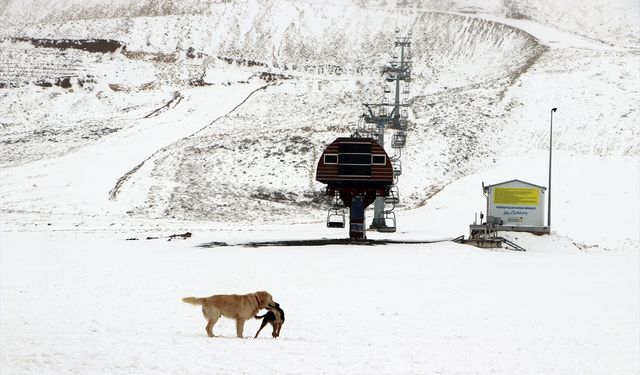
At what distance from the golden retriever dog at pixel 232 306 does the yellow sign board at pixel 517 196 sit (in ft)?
102

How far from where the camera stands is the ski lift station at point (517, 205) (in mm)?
43556

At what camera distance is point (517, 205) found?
4384 centimetres

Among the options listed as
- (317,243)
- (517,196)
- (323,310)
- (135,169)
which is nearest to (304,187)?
(135,169)

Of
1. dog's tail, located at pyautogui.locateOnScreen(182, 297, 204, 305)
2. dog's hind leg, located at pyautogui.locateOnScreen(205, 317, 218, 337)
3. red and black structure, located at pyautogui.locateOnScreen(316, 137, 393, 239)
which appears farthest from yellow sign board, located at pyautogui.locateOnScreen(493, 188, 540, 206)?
dog's tail, located at pyautogui.locateOnScreen(182, 297, 204, 305)

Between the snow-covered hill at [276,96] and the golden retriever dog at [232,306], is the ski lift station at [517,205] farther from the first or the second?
the golden retriever dog at [232,306]

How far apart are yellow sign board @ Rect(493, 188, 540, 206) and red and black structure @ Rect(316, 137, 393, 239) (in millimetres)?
6637

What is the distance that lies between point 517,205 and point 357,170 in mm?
9043

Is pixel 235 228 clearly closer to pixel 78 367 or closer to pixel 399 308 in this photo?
pixel 399 308

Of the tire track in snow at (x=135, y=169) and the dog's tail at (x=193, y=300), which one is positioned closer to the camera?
the dog's tail at (x=193, y=300)

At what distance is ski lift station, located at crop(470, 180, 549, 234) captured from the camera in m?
43.6

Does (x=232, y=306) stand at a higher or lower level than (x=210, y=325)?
higher

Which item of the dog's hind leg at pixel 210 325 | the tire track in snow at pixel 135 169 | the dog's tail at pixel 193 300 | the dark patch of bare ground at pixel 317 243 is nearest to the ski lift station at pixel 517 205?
the dark patch of bare ground at pixel 317 243

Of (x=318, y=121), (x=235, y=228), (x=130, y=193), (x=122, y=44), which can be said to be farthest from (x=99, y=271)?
Answer: (x=122, y=44)

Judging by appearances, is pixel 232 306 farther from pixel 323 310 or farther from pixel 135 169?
pixel 135 169
